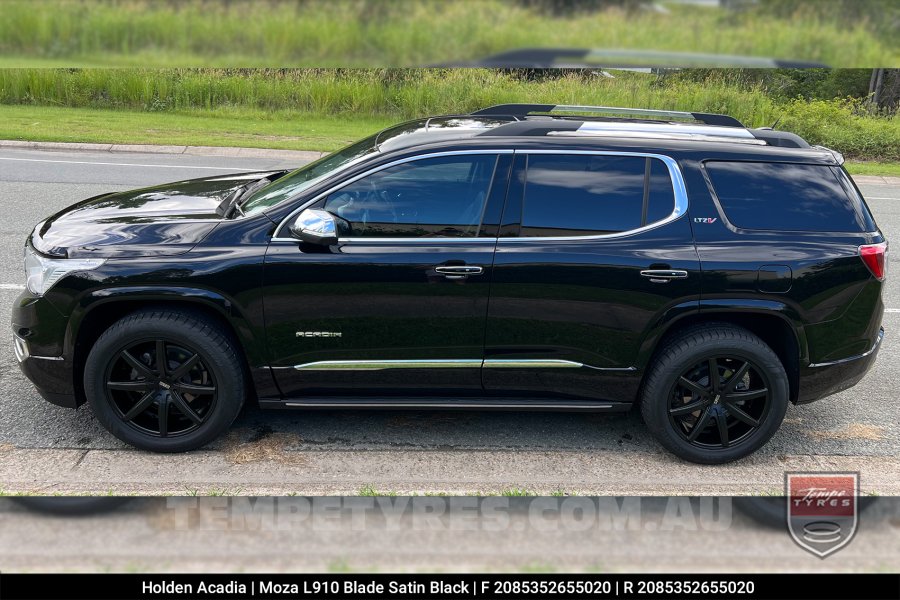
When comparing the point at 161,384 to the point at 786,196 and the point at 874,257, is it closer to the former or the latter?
the point at 786,196

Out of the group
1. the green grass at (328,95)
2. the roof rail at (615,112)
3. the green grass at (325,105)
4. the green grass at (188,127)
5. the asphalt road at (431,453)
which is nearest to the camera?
the asphalt road at (431,453)

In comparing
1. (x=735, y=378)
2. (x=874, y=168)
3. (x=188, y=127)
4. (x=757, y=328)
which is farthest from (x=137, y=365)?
(x=874, y=168)

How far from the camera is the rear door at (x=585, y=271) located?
169 inches

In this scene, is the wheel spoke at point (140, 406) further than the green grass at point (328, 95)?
No

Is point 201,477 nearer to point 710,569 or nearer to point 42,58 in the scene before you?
point 710,569

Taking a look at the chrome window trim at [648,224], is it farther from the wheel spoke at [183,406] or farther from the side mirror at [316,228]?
the wheel spoke at [183,406]

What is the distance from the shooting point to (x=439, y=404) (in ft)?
14.6

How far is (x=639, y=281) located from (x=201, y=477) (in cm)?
243

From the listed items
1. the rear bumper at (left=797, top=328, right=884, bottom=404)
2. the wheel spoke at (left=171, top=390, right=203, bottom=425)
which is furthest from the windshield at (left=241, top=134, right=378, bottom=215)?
the rear bumper at (left=797, top=328, right=884, bottom=404)

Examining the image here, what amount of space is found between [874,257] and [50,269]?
169 inches

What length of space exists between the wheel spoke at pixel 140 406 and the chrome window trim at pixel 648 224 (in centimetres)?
199

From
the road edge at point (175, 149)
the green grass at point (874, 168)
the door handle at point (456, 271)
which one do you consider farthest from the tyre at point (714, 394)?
→ the green grass at point (874, 168)

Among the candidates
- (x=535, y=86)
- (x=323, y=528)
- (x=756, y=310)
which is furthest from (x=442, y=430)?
(x=535, y=86)

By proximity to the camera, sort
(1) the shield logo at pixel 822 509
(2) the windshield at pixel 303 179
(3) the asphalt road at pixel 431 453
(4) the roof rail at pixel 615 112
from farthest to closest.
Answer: (4) the roof rail at pixel 615 112, (2) the windshield at pixel 303 179, (3) the asphalt road at pixel 431 453, (1) the shield logo at pixel 822 509
